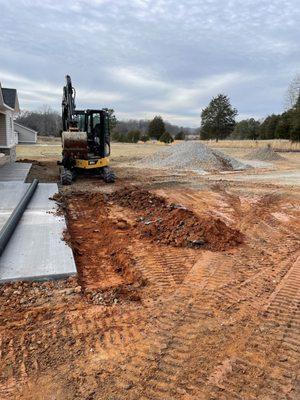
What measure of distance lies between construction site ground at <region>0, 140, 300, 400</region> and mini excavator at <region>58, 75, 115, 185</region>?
645 cm

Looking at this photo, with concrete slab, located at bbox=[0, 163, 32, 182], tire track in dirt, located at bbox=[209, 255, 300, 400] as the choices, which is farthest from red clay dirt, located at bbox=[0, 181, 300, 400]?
concrete slab, located at bbox=[0, 163, 32, 182]

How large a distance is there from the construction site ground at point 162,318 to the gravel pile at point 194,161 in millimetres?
13486

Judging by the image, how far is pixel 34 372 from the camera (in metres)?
3.38

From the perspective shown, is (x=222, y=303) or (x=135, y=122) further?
(x=135, y=122)

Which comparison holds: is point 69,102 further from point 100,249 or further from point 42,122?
point 42,122

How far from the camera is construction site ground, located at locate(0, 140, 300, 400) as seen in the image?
129 inches

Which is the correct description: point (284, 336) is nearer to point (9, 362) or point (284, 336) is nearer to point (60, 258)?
point (9, 362)

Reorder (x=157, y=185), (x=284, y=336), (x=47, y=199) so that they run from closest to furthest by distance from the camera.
Answer: (x=284, y=336), (x=47, y=199), (x=157, y=185)

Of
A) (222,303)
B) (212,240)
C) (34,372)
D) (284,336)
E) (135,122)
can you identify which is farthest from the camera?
(135,122)

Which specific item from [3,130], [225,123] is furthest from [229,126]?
[3,130]

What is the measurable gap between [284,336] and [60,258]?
3.44 meters

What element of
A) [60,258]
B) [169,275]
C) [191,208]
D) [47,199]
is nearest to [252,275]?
[169,275]

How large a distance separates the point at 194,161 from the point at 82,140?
10.1 meters

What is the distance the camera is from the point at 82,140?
14336 mm
